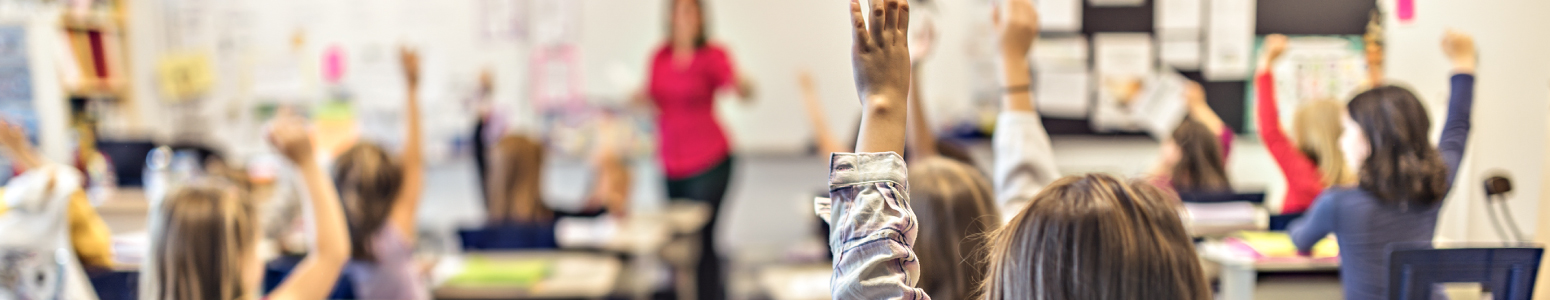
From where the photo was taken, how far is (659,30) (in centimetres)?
451

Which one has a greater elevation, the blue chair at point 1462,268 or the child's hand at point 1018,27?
the child's hand at point 1018,27

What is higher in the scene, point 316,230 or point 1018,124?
point 1018,124

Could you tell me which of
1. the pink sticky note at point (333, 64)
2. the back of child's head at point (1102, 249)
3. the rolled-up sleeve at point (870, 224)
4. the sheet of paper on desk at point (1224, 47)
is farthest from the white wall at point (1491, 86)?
the pink sticky note at point (333, 64)

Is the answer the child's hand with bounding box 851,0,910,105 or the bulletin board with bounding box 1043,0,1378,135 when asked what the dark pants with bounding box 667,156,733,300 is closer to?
the bulletin board with bounding box 1043,0,1378,135

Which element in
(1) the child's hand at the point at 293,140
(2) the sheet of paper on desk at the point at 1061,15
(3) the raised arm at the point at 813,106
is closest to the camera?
(1) the child's hand at the point at 293,140

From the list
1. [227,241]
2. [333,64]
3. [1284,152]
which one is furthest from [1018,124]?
[333,64]

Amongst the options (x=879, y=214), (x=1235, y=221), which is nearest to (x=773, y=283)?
(x=1235, y=221)

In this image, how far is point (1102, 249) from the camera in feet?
2.54

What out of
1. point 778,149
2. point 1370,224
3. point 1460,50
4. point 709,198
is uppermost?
point 1460,50

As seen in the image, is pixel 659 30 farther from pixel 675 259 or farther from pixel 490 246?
pixel 490 246

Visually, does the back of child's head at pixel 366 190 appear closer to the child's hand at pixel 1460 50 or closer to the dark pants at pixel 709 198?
the dark pants at pixel 709 198

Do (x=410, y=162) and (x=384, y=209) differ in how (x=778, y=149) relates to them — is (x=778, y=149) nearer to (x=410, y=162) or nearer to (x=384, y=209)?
(x=410, y=162)

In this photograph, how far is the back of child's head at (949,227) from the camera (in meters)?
1.18

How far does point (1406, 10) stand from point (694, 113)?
2.90 meters
